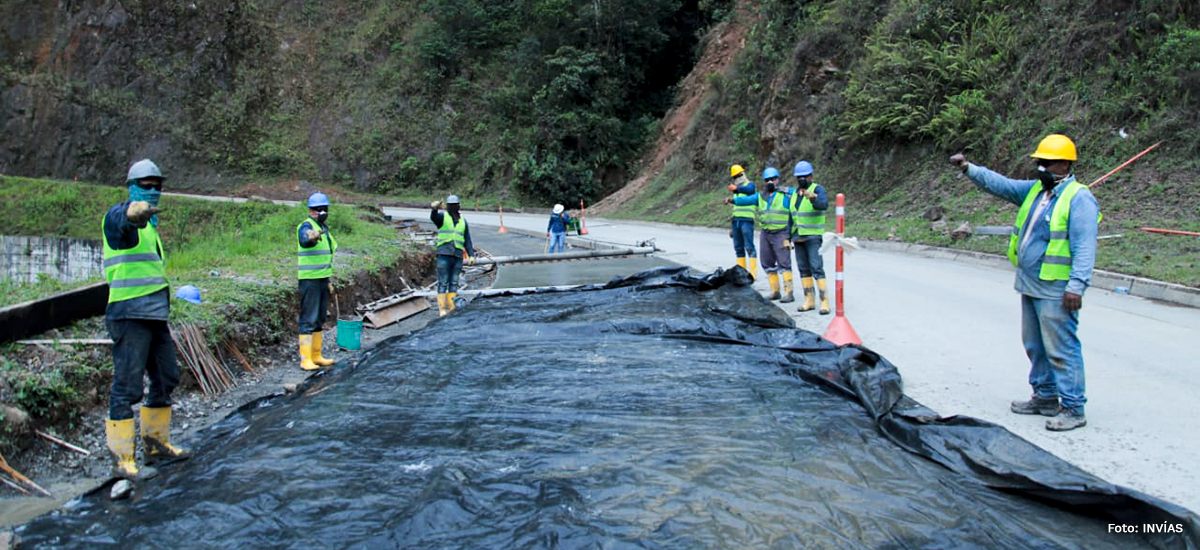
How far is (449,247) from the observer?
33.0 ft

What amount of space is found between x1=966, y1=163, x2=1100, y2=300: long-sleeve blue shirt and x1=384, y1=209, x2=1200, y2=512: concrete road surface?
2.75ft

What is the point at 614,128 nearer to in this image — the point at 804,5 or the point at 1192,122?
the point at 804,5

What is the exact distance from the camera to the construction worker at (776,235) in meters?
9.11

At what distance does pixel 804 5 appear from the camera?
28.6 meters

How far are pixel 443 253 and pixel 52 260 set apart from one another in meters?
19.8

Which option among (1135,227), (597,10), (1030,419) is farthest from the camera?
(597,10)

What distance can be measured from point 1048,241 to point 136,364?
18.8 feet

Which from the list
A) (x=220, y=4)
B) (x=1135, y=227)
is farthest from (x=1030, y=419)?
(x=220, y=4)

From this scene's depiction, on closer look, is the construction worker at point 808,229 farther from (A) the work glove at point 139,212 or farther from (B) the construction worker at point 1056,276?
(A) the work glove at point 139,212

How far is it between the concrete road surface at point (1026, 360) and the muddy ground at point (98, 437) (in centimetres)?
510

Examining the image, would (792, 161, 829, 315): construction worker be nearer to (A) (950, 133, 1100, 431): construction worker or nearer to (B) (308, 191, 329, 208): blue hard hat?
(A) (950, 133, 1100, 431): construction worker

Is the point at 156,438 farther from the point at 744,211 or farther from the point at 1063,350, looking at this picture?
the point at 744,211

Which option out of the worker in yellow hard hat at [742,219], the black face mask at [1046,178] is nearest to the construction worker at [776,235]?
the worker in yellow hard hat at [742,219]

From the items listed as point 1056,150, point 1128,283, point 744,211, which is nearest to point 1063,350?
point 1056,150
